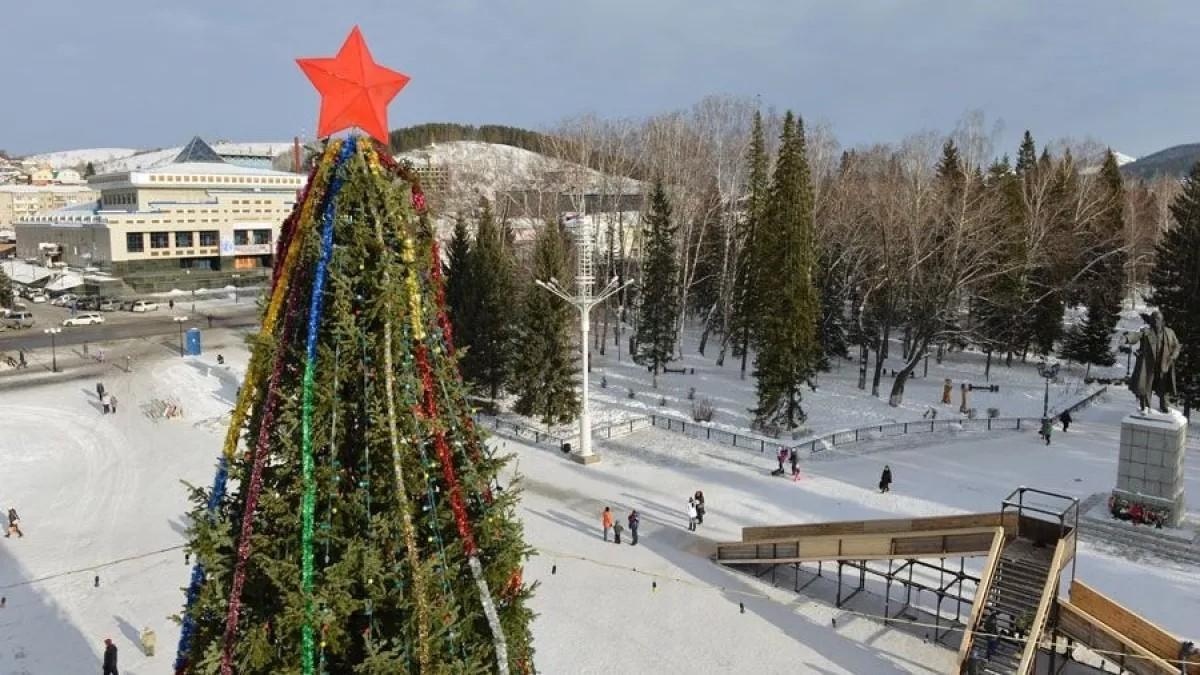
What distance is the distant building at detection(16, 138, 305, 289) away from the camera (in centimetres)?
5716

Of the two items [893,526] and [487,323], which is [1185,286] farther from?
[487,323]

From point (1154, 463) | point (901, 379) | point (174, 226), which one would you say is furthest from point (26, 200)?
point (1154, 463)

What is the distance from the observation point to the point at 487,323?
30.0 m

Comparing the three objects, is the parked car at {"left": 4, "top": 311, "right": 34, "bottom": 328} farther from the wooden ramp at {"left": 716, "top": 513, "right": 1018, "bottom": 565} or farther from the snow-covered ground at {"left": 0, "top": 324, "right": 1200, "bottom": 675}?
the wooden ramp at {"left": 716, "top": 513, "right": 1018, "bottom": 565}

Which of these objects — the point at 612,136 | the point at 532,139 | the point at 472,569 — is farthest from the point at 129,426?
the point at 532,139

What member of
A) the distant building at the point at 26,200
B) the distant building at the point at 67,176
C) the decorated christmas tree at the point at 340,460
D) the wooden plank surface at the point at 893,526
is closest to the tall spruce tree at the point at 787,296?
the wooden plank surface at the point at 893,526

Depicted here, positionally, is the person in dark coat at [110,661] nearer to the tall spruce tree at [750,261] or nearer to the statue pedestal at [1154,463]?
the statue pedestal at [1154,463]

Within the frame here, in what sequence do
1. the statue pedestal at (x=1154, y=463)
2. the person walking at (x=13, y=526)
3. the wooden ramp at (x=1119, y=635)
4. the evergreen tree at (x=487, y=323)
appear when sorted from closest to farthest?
the wooden ramp at (x=1119, y=635) < the statue pedestal at (x=1154, y=463) < the person walking at (x=13, y=526) < the evergreen tree at (x=487, y=323)

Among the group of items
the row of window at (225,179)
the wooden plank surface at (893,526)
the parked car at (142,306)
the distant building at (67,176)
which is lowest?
the wooden plank surface at (893,526)

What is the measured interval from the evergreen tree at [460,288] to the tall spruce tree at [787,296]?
11.0 m

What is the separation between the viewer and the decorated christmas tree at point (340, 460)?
18.5ft

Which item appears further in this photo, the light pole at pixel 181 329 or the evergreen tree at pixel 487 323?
the light pole at pixel 181 329

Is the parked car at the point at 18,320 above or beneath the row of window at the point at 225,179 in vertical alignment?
beneath

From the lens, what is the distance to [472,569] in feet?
20.2
